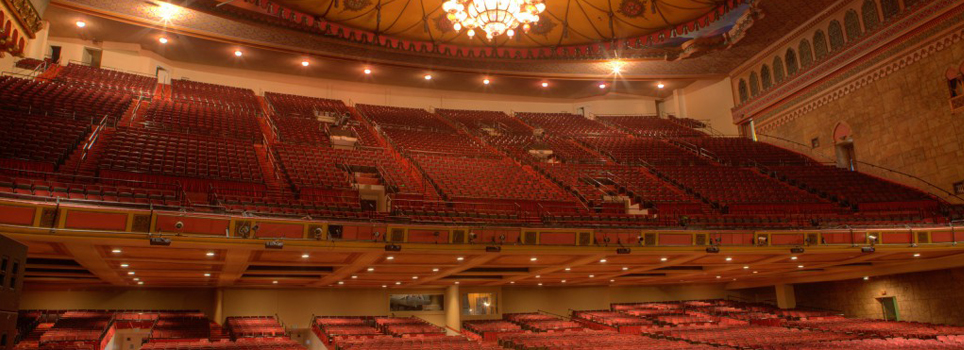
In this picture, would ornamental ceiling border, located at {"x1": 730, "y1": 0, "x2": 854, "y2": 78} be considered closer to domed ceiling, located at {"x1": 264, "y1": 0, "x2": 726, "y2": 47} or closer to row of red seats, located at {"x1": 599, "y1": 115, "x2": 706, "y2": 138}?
domed ceiling, located at {"x1": 264, "y1": 0, "x2": 726, "y2": 47}

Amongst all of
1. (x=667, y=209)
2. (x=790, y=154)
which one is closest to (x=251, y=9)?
(x=667, y=209)

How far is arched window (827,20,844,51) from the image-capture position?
16375mm

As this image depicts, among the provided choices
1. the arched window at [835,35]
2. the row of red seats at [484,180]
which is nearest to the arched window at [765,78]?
the arched window at [835,35]

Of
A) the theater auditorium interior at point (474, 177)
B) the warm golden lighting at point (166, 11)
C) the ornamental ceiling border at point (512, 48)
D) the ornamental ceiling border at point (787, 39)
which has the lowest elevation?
the theater auditorium interior at point (474, 177)

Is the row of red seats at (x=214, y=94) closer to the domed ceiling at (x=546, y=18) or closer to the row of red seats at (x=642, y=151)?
the domed ceiling at (x=546, y=18)

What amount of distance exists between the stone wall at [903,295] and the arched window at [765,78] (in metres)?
7.30

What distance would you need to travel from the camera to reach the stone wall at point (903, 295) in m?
12.2

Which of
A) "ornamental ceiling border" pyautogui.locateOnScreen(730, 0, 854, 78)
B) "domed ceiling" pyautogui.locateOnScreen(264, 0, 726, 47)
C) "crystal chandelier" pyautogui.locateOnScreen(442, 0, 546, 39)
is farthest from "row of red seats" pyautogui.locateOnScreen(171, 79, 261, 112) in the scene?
"ornamental ceiling border" pyautogui.locateOnScreen(730, 0, 854, 78)

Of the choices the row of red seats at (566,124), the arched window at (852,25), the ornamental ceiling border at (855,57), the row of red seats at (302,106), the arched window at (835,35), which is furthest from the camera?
the row of red seats at (566,124)

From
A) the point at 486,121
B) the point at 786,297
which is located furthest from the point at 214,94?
the point at 786,297

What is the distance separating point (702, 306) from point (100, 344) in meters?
15.1

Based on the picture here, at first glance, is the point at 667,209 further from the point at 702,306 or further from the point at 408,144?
the point at 408,144

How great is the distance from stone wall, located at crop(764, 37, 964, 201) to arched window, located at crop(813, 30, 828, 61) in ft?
5.29

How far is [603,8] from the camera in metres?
19.0
